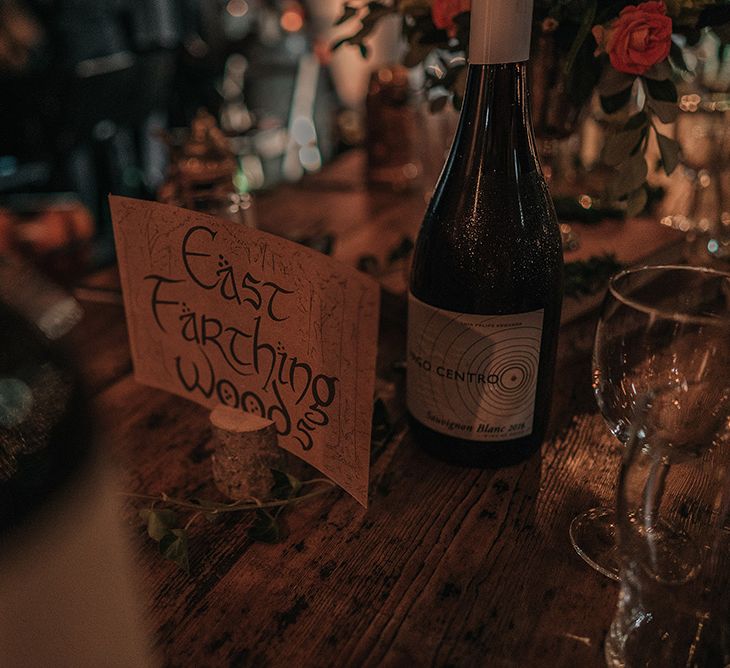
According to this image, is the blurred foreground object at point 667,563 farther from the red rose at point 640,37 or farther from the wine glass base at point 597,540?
the red rose at point 640,37

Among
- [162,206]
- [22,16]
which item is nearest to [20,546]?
[162,206]

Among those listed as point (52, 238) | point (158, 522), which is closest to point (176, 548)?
point (158, 522)

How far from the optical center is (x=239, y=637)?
0.44 metres

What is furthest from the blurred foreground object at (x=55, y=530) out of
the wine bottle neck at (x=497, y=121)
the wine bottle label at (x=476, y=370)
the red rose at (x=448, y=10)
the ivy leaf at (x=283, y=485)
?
the red rose at (x=448, y=10)

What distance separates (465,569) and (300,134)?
483cm

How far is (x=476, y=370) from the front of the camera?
1.78 ft

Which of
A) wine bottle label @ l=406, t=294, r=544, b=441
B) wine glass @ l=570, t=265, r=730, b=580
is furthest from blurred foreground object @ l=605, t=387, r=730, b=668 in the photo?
wine bottle label @ l=406, t=294, r=544, b=441

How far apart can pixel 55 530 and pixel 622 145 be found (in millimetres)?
638

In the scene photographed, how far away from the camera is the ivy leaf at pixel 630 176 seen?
731 millimetres

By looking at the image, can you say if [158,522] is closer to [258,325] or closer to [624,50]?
[258,325]

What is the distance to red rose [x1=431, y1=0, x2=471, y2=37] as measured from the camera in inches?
28.5

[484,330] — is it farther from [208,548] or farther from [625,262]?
[625,262]

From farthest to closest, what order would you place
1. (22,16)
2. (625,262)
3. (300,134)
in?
(300,134)
(22,16)
(625,262)

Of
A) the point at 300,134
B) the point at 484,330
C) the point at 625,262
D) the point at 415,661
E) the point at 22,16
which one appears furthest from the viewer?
the point at 300,134
